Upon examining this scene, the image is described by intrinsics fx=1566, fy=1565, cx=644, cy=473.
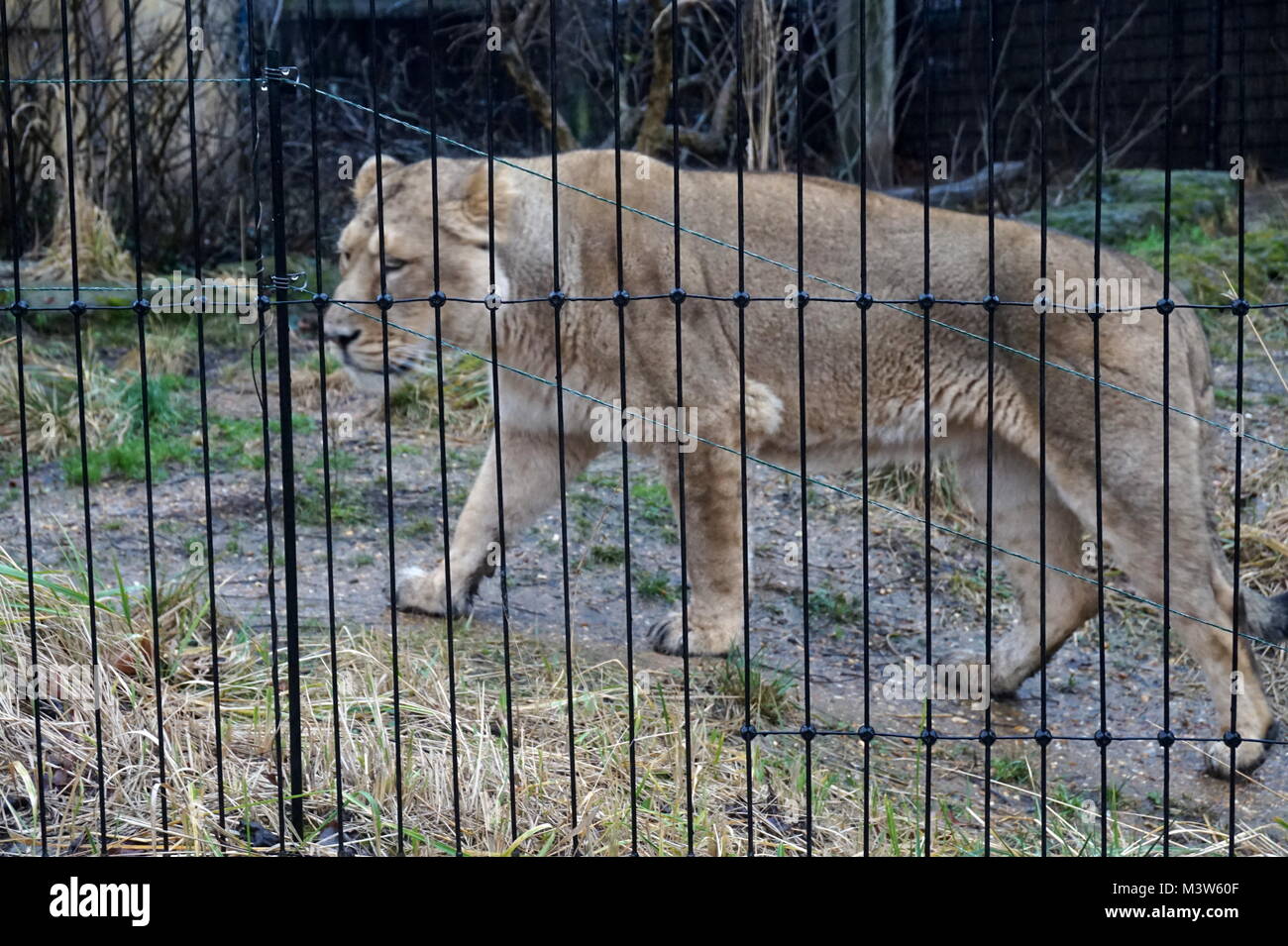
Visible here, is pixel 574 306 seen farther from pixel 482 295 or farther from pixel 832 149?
pixel 832 149

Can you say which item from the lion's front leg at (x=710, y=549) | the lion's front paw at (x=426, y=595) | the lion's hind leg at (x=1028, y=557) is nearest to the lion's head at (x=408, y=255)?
the lion's front paw at (x=426, y=595)

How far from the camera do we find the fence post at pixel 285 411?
3674mm

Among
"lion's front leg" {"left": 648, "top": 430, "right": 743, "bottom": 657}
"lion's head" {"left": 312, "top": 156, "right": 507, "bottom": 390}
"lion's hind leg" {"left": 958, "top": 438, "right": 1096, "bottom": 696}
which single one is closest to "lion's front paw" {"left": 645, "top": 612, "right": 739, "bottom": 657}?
"lion's front leg" {"left": 648, "top": 430, "right": 743, "bottom": 657}

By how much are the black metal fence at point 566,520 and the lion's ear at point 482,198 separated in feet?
0.18

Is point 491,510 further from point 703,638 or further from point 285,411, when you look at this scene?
point 285,411

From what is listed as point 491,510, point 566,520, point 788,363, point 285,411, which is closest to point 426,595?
point 491,510

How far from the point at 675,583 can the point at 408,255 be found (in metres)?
1.94

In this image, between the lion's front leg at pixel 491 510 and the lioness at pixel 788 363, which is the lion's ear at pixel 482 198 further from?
the lion's front leg at pixel 491 510

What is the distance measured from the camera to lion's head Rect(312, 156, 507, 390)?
18.8ft

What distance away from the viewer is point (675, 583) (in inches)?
268

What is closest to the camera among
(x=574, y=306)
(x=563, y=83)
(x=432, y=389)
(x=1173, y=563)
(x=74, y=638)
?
(x=74, y=638)
